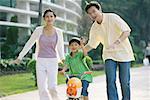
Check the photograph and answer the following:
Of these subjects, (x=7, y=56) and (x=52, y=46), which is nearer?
(x=52, y=46)

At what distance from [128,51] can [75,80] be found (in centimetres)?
88

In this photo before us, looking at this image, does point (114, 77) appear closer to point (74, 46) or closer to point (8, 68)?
point (74, 46)

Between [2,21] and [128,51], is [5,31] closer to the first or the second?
[2,21]

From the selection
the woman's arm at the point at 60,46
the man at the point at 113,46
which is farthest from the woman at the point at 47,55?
the man at the point at 113,46

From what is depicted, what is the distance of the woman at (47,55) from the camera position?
7105 mm

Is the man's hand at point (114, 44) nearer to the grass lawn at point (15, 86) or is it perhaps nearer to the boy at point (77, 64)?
the boy at point (77, 64)

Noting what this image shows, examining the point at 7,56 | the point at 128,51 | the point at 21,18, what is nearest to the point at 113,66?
the point at 128,51

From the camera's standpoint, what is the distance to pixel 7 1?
4491 centimetres

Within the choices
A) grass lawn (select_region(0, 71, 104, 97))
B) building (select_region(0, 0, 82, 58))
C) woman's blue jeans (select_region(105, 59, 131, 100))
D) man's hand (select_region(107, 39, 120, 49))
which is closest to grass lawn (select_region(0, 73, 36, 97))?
grass lawn (select_region(0, 71, 104, 97))

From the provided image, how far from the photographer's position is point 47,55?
716cm

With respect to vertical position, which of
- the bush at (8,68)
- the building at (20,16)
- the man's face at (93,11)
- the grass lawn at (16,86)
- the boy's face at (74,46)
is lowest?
the grass lawn at (16,86)

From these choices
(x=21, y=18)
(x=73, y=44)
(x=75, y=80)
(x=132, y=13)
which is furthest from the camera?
(x=132, y=13)

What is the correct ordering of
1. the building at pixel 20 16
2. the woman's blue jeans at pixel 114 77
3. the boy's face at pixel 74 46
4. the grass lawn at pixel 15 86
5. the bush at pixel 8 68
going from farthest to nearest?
1. the building at pixel 20 16
2. the bush at pixel 8 68
3. the grass lawn at pixel 15 86
4. the boy's face at pixel 74 46
5. the woman's blue jeans at pixel 114 77

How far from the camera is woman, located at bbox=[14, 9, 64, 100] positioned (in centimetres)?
711
